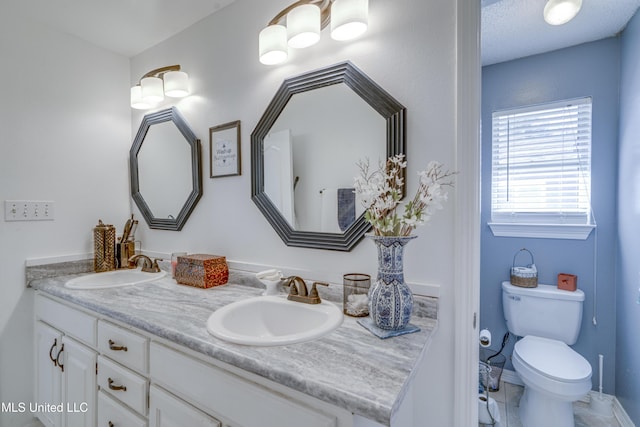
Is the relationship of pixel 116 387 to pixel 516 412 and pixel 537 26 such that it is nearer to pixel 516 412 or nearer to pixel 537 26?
pixel 516 412

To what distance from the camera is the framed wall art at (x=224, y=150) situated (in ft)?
5.11

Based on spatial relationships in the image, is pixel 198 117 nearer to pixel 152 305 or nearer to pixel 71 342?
pixel 152 305

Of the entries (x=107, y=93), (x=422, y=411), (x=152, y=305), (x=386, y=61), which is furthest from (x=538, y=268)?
(x=107, y=93)

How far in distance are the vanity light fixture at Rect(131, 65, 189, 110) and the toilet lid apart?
2549 mm

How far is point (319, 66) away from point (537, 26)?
141 centimetres

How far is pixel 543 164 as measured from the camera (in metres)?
2.01

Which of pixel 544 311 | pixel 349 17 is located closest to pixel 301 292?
pixel 349 17

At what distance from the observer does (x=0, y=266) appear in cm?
158

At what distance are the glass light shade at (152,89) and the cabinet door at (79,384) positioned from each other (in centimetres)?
138

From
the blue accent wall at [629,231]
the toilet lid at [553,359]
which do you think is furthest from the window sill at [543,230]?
the toilet lid at [553,359]

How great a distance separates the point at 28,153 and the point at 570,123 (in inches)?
130

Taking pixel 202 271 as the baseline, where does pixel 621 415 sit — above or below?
below

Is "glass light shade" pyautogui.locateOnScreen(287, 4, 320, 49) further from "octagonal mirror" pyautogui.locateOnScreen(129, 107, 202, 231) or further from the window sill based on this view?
the window sill

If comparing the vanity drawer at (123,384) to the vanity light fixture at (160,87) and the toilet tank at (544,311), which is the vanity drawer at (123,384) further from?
the toilet tank at (544,311)
